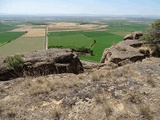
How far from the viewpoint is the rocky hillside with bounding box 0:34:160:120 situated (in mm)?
6195

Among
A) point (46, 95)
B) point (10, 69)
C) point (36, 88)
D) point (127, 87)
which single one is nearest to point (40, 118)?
point (46, 95)

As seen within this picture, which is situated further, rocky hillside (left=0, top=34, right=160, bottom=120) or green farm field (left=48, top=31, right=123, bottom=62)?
green farm field (left=48, top=31, right=123, bottom=62)

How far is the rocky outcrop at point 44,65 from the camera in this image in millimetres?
11492

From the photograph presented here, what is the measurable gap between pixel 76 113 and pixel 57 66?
685 centimetres

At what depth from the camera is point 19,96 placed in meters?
7.50

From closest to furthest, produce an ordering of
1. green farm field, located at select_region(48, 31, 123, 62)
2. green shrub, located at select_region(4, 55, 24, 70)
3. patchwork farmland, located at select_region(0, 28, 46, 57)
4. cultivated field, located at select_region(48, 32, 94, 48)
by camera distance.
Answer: green shrub, located at select_region(4, 55, 24, 70), patchwork farmland, located at select_region(0, 28, 46, 57), green farm field, located at select_region(48, 31, 123, 62), cultivated field, located at select_region(48, 32, 94, 48)

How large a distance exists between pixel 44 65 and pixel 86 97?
5947mm

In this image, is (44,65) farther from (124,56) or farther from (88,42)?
(88,42)

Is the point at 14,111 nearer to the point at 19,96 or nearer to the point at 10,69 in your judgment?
the point at 19,96

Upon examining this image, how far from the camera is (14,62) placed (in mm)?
11891

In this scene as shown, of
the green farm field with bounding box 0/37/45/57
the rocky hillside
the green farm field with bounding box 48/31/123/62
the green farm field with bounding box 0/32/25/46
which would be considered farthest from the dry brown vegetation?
the green farm field with bounding box 0/32/25/46

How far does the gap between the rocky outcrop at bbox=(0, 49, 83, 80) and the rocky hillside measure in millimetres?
2605

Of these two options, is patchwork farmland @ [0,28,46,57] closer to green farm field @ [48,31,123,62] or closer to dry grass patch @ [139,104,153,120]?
green farm field @ [48,31,123,62]

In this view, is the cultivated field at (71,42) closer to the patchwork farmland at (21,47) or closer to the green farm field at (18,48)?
the patchwork farmland at (21,47)
